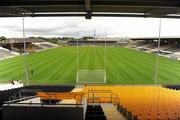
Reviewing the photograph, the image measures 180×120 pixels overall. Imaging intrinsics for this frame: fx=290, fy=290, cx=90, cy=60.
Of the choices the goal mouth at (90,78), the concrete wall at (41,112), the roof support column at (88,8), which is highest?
the roof support column at (88,8)

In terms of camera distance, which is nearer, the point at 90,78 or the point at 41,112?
the point at 41,112

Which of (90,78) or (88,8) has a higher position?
(88,8)

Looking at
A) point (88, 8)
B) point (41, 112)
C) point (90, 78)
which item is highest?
point (88, 8)

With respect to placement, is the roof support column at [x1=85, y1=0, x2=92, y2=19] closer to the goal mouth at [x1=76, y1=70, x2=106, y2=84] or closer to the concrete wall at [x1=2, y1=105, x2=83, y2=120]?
the concrete wall at [x1=2, y1=105, x2=83, y2=120]

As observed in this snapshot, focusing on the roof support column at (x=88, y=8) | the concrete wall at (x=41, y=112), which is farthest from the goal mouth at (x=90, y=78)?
the concrete wall at (x=41, y=112)

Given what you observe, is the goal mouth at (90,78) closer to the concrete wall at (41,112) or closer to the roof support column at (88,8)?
the roof support column at (88,8)

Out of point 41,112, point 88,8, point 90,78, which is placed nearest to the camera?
point 41,112

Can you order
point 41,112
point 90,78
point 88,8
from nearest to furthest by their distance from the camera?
point 41,112 < point 88,8 < point 90,78

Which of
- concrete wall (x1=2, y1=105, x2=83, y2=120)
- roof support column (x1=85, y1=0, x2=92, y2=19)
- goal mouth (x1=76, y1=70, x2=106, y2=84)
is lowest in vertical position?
goal mouth (x1=76, y1=70, x2=106, y2=84)

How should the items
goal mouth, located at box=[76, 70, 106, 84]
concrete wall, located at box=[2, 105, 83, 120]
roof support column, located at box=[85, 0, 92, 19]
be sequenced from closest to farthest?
concrete wall, located at box=[2, 105, 83, 120], roof support column, located at box=[85, 0, 92, 19], goal mouth, located at box=[76, 70, 106, 84]

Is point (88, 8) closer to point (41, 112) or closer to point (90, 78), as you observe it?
point (41, 112)

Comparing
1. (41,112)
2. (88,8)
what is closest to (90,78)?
(88,8)

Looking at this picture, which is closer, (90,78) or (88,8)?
(88,8)

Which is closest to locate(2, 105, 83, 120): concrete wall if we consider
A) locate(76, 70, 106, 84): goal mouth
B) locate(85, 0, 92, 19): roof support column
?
locate(85, 0, 92, 19): roof support column
